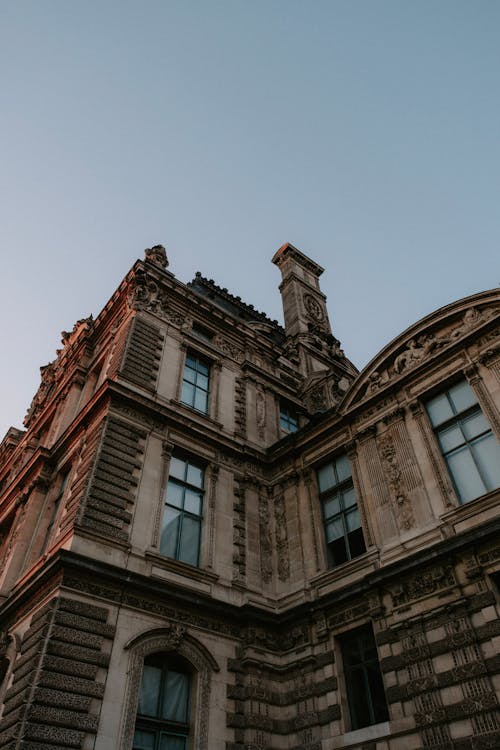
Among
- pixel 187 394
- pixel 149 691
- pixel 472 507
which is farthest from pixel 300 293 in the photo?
pixel 149 691

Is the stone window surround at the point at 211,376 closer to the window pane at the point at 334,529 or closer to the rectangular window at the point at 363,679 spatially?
the window pane at the point at 334,529


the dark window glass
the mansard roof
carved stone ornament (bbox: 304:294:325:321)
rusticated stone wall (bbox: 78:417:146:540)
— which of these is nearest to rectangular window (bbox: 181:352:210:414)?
rusticated stone wall (bbox: 78:417:146:540)

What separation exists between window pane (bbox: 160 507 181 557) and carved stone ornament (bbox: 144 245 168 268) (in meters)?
10.9

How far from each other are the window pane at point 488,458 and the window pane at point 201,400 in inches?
350

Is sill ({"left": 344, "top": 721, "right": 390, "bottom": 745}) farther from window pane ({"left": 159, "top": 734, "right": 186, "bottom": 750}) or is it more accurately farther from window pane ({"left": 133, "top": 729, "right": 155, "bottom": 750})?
window pane ({"left": 133, "top": 729, "right": 155, "bottom": 750})

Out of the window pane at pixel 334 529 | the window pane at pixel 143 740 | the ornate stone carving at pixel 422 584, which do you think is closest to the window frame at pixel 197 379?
the window pane at pixel 334 529

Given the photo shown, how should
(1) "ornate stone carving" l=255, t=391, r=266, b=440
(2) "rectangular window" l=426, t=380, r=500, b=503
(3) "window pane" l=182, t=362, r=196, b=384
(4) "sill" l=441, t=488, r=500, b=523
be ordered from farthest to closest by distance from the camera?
(1) "ornate stone carving" l=255, t=391, r=266, b=440
(3) "window pane" l=182, t=362, r=196, b=384
(2) "rectangular window" l=426, t=380, r=500, b=503
(4) "sill" l=441, t=488, r=500, b=523

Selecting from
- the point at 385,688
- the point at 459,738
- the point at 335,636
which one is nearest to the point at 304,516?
the point at 335,636

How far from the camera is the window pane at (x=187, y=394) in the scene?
18.8m

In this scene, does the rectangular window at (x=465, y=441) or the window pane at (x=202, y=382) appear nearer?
the rectangular window at (x=465, y=441)

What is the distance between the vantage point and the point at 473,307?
1539 cm

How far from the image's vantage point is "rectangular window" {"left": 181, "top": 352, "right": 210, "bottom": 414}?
19.1 meters

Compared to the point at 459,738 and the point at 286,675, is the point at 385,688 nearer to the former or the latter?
the point at 459,738

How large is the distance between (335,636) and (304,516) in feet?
12.4
